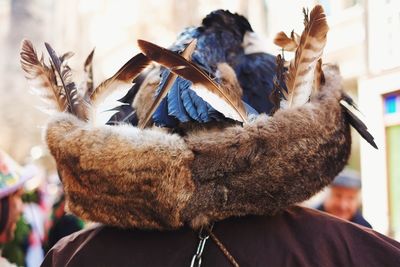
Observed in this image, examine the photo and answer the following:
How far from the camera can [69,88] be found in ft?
3.21

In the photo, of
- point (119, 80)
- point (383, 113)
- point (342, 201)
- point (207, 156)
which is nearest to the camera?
point (207, 156)

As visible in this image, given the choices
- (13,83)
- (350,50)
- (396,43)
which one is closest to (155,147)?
(396,43)

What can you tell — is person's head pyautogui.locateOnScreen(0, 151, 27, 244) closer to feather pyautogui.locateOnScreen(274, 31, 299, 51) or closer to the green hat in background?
the green hat in background

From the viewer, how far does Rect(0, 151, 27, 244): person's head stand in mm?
2371

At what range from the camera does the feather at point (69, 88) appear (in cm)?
95

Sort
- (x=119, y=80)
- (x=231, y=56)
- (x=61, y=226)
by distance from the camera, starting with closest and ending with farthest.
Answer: (x=119, y=80)
(x=231, y=56)
(x=61, y=226)

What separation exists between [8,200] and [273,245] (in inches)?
72.5

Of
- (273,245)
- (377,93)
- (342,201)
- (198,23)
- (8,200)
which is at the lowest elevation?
(342,201)

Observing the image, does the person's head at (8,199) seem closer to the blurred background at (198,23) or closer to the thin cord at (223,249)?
the blurred background at (198,23)

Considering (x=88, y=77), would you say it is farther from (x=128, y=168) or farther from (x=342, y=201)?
(x=342, y=201)

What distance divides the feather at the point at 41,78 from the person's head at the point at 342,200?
224 cm

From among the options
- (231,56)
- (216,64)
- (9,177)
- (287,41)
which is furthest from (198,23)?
(287,41)

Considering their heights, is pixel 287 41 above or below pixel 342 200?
above

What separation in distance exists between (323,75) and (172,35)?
16.9 feet
